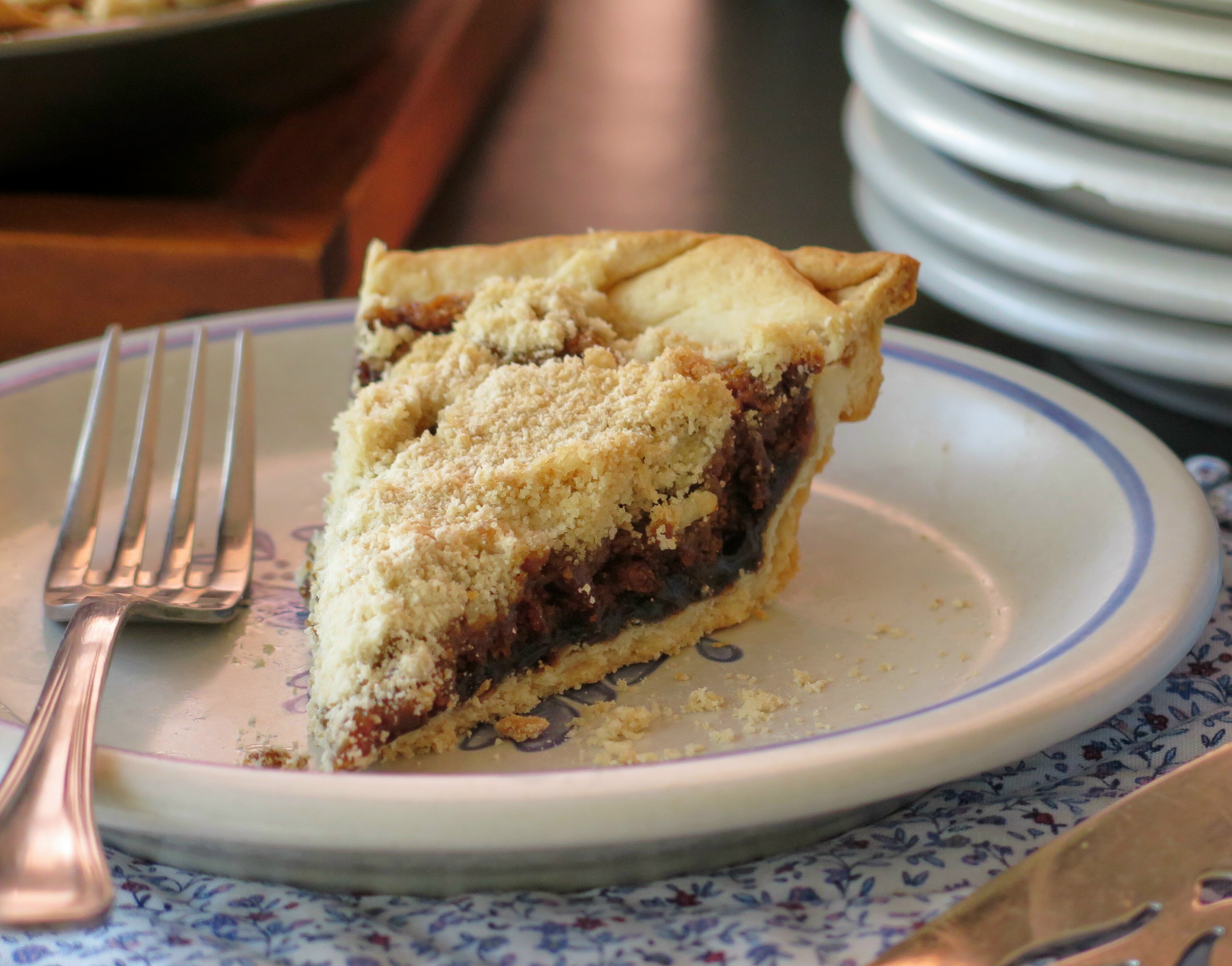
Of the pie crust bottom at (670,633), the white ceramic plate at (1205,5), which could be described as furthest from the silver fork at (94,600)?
the white ceramic plate at (1205,5)

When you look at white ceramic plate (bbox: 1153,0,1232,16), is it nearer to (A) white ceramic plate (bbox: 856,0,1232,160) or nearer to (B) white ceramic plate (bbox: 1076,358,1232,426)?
(A) white ceramic plate (bbox: 856,0,1232,160)

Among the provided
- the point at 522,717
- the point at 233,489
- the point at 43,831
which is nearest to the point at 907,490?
the point at 522,717

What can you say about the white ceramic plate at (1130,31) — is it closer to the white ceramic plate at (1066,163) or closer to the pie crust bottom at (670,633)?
the white ceramic plate at (1066,163)

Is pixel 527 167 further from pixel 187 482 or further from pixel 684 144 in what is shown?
pixel 187 482

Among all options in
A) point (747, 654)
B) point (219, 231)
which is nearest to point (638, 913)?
point (747, 654)

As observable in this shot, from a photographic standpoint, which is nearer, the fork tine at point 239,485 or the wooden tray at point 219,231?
the fork tine at point 239,485

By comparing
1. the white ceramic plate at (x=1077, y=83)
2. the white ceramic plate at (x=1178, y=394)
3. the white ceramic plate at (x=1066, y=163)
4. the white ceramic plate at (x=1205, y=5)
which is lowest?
the white ceramic plate at (x=1178, y=394)
